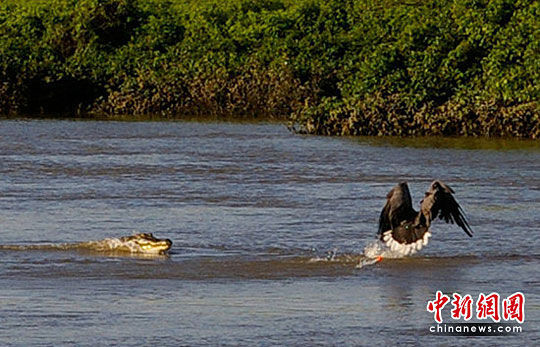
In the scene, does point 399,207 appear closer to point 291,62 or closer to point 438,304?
point 438,304

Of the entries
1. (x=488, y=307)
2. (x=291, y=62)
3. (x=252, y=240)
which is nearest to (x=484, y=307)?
(x=488, y=307)

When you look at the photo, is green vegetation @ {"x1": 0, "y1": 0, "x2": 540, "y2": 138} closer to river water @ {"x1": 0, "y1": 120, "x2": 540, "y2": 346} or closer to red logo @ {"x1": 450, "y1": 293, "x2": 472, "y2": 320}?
river water @ {"x1": 0, "y1": 120, "x2": 540, "y2": 346}

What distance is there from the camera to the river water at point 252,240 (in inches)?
356

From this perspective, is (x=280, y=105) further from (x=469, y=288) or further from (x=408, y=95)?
(x=469, y=288)

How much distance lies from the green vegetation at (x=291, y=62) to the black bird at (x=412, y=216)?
450 inches

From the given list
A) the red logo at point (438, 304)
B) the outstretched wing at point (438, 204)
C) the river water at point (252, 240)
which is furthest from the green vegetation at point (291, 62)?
the red logo at point (438, 304)

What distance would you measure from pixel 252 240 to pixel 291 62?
62.4 feet

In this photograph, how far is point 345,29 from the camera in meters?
32.0

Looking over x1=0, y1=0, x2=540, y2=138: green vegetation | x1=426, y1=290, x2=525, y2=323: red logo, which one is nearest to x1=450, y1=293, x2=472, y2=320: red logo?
x1=426, y1=290, x2=525, y2=323: red logo

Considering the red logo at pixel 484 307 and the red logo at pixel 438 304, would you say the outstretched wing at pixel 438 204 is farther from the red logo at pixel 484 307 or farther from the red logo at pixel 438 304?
the red logo at pixel 484 307

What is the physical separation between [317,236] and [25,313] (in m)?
4.13

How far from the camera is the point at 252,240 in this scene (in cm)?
1252

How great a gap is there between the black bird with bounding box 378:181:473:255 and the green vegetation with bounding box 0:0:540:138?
11435mm

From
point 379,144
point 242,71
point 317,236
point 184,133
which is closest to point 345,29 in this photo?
point 242,71
